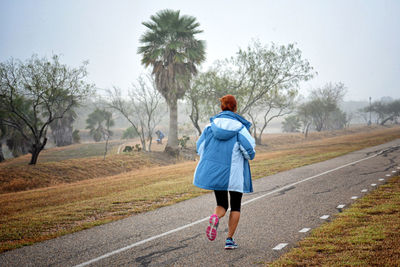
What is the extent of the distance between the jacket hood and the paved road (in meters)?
1.54

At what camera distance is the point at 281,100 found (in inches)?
1766

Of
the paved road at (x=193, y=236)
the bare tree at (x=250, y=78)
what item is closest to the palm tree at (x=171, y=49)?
the bare tree at (x=250, y=78)

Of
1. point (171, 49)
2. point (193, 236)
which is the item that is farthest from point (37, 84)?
point (193, 236)

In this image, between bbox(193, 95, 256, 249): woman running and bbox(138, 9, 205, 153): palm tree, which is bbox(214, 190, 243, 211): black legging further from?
bbox(138, 9, 205, 153): palm tree

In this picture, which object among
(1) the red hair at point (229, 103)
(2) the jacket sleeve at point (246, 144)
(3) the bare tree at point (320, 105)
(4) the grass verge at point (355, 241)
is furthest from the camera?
(3) the bare tree at point (320, 105)

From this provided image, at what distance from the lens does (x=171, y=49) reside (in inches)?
1121

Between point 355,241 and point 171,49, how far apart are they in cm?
2609

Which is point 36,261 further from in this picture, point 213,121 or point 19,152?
point 19,152

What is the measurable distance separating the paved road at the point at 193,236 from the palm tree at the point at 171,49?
21.1m

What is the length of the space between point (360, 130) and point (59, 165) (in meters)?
65.7

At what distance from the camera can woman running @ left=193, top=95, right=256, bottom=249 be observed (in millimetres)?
4148

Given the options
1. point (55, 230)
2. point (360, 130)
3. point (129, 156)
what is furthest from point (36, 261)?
point (360, 130)

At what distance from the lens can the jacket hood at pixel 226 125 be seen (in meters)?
4.17

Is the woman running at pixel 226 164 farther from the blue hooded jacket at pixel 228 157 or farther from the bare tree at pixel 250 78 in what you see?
the bare tree at pixel 250 78
